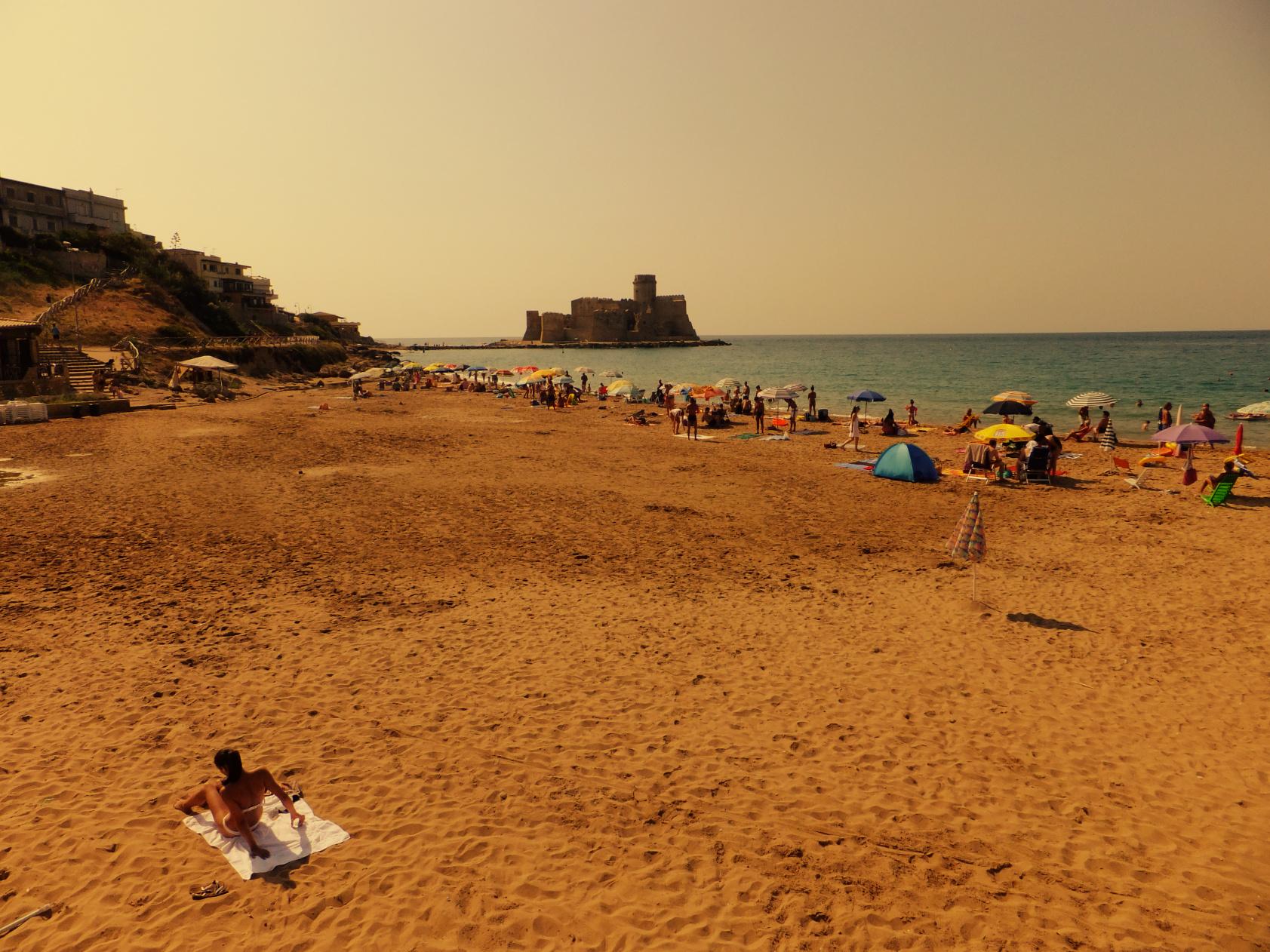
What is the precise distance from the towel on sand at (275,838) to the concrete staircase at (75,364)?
1349 inches

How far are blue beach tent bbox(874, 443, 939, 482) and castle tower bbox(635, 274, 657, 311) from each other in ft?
514

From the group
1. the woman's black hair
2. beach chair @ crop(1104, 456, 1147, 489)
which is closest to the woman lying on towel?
the woman's black hair

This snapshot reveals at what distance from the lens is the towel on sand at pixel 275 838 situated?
4.68 m

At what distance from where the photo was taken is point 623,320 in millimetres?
166125

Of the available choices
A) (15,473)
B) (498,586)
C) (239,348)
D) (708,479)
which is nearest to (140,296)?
(239,348)

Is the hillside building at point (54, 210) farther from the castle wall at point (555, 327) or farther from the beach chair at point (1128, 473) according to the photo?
the castle wall at point (555, 327)

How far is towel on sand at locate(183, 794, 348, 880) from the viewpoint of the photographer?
4684 millimetres

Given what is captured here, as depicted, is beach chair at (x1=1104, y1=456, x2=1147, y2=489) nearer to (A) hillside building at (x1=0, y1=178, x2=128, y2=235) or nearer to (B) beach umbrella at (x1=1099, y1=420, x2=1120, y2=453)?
(B) beach umbrella at (x1=1099, y1=420, x2=1120, y2=453)

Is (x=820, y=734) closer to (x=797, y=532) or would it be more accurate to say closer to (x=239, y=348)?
(x=797, y=532)

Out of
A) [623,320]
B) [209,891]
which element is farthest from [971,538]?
[623,320]

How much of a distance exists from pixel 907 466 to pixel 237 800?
55.3ft

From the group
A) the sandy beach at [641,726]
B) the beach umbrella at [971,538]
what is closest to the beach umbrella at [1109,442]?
the sandy beach at [641,726]

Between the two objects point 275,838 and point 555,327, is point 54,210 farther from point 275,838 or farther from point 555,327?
point 555,327

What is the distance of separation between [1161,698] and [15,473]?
2265cm
